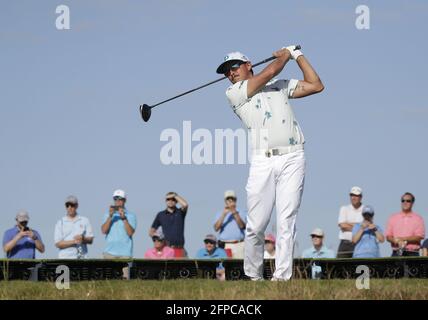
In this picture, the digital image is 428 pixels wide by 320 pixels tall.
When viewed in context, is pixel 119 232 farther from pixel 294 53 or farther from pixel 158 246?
pixel 294 53

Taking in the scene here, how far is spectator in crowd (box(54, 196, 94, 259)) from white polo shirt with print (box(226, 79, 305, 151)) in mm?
6222

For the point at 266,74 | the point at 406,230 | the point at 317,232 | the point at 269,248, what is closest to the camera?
the point at 266,74

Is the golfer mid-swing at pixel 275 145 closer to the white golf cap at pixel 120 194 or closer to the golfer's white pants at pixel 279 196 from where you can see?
the golfer's white pants at pixel 279 196

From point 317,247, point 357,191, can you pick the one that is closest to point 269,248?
point 317,247

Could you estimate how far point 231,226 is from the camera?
19.7 meters

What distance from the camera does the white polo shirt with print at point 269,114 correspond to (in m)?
13.0

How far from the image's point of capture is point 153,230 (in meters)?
20.0

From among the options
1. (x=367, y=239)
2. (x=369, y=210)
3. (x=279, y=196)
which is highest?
(x=279, y=196)

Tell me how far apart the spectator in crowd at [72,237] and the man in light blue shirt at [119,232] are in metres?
0.49

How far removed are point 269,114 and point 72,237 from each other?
671 centimetres
